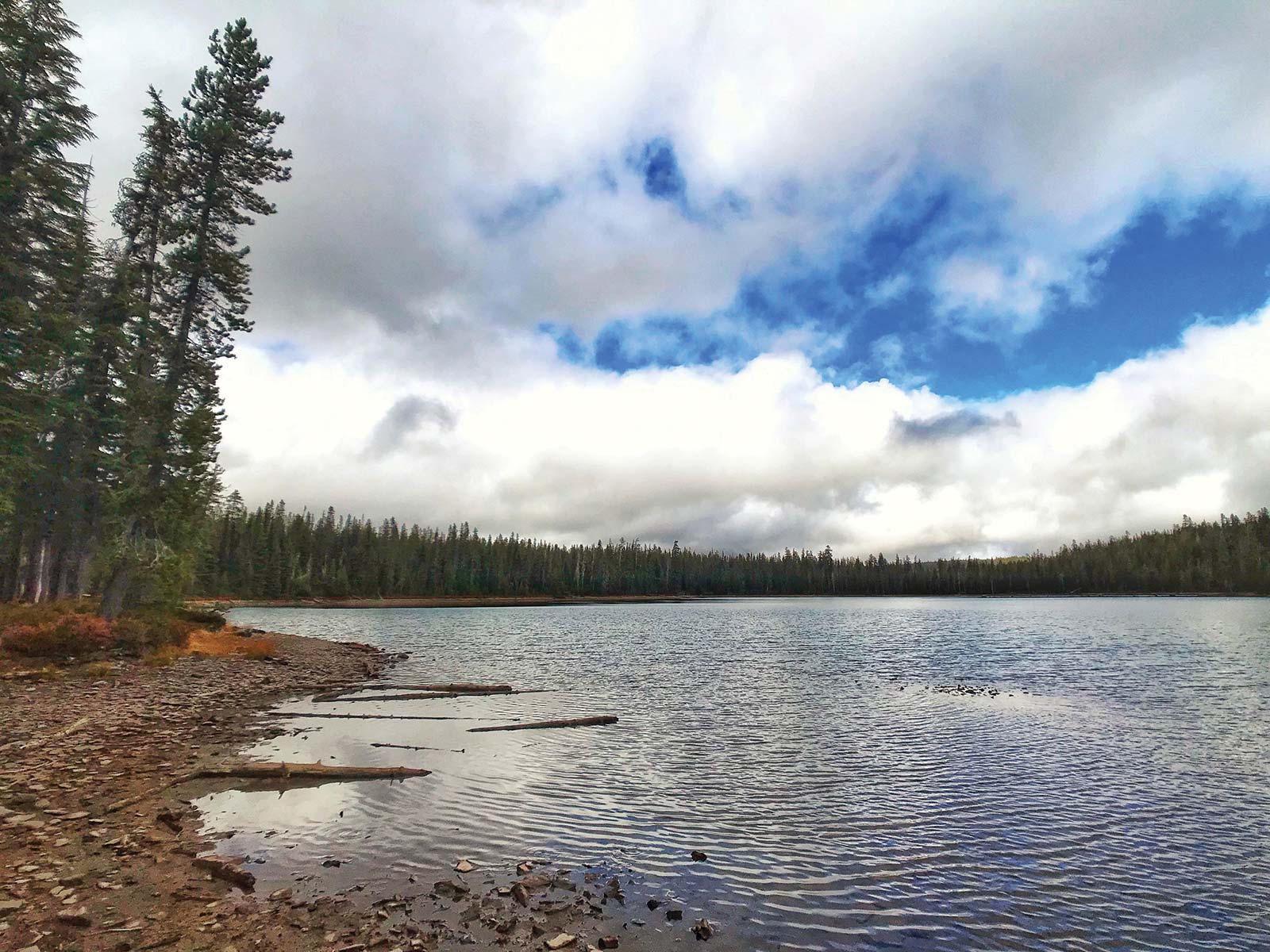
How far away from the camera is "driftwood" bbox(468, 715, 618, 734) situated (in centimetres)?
2502

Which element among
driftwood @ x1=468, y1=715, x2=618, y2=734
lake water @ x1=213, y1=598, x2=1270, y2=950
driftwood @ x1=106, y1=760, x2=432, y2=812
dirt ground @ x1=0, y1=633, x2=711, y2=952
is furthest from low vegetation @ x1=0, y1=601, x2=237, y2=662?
driftwood @ x1=468, y1=715, x2=618, y2=734

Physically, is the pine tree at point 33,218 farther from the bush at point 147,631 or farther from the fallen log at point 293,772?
the fallen log at point 293,772

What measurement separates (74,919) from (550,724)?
18173 mm

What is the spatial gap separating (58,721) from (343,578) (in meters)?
188

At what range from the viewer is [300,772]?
17.3 m

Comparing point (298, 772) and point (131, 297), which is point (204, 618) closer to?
point (131, 297)

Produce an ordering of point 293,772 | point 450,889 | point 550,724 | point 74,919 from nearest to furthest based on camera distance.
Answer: point 74,919 < point 450,889 < point 293,772 < point 550,724

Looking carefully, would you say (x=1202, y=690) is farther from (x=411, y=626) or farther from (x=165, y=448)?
(x=411, y=626)

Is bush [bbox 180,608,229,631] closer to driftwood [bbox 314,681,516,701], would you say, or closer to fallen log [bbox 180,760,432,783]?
driftwood [bbox 314,681,516,701]

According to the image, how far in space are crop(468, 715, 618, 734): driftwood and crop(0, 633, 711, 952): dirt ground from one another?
357 inches

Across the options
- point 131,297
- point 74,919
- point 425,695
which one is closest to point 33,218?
point 131,297

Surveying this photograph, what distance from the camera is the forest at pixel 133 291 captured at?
31109 mm

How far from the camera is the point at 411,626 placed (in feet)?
348

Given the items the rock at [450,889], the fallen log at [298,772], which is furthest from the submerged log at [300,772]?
the rock at [450,889]
